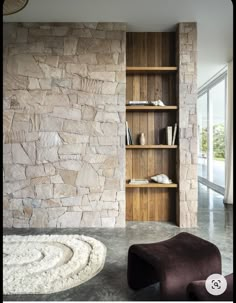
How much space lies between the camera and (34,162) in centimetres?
343

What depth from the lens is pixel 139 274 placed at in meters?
1.88

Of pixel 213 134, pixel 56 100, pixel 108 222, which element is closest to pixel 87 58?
pixel 56 100

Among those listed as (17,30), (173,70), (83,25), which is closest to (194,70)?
(173,70)

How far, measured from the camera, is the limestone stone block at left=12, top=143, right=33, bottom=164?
3.41 metres

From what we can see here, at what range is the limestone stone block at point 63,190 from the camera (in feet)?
11.3

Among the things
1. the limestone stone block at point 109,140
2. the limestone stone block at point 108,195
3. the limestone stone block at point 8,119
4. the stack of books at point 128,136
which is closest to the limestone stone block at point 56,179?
the limestone stone block at point 108,195

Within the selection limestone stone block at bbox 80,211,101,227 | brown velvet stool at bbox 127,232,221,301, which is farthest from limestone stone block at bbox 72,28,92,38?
brown velvet stool at bbox 127,232,221,301

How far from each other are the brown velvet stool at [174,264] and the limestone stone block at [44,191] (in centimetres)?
181

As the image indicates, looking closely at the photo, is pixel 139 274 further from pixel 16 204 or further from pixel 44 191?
pixel 16 204

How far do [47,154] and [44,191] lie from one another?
1.56 feet

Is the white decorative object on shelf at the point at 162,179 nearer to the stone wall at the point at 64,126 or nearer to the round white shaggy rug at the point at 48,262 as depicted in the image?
the stone wall at the point at 64,126

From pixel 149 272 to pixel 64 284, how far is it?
62 cm

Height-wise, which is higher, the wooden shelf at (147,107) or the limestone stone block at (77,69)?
the limestone stone block at (77,69)

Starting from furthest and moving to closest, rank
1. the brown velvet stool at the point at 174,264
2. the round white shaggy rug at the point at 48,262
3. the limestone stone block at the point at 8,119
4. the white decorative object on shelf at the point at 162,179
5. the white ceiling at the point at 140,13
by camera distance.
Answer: the white decorative object on shelf at the point at 162,179, the limestone stone block at the point at 8,119, the white ceiling at the point at 140,13, the round white shaggy rug at the point at 48,262, the brown velvet stool at the point at 174,264
